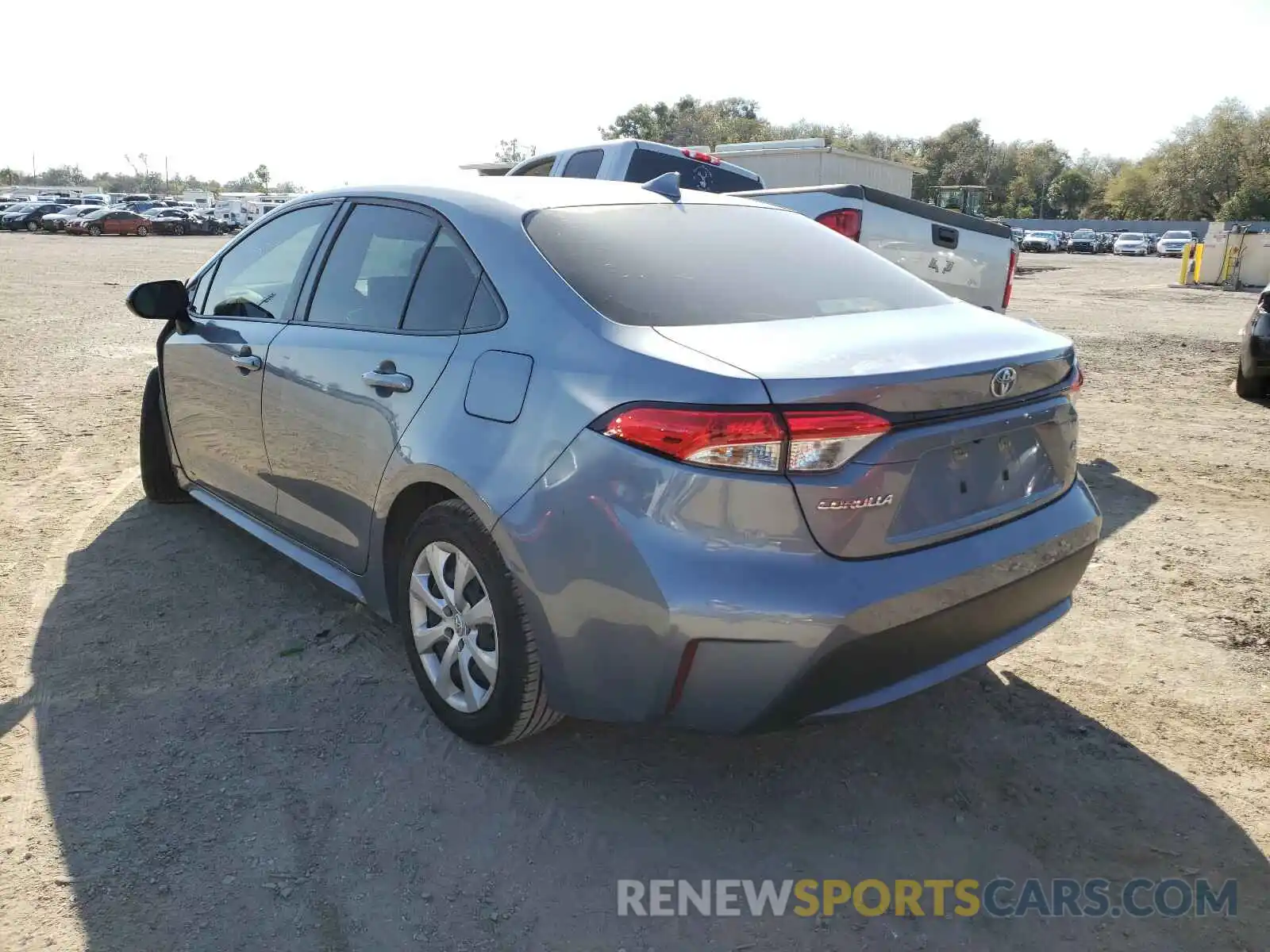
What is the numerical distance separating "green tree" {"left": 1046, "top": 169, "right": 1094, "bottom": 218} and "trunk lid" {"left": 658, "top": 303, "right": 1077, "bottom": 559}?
10152cm

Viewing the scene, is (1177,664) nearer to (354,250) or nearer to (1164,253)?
(354,250)

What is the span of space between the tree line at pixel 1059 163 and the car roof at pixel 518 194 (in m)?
67.8

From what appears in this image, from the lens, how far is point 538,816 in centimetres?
269

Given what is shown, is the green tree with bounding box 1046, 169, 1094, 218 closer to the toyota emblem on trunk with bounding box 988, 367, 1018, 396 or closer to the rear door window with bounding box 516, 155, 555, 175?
the rear door window with bounding box 516, 155, 555, 175

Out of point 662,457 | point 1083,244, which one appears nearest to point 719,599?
point 662,457

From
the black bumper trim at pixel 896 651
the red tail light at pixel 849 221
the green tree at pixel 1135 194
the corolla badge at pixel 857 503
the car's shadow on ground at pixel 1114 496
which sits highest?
the green tree at pixel 1135 194

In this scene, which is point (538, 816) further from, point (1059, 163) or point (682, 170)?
point (1059, 163)

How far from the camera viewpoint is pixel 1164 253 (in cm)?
5481

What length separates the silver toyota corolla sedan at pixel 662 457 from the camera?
2246 mm

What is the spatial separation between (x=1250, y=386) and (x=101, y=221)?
52563 millimetres

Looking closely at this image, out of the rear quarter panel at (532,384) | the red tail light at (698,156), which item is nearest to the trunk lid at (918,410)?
the rear quarter panel at (532,384)

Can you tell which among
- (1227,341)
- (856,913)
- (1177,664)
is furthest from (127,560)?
(1227,341)

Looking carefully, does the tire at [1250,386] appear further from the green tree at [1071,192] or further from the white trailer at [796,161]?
the green tree at [1071,192]

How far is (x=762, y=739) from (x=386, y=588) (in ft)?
4.35
